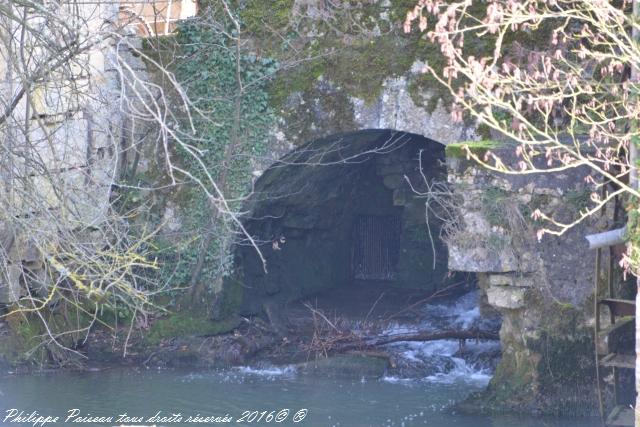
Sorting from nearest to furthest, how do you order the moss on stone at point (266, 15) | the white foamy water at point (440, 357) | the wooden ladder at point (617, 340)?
the wooden ladder at point (617, 340) → the white foamy water at point (440, 357) → the moss on stone at point (266, 15)

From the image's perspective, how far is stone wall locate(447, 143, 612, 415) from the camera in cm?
821

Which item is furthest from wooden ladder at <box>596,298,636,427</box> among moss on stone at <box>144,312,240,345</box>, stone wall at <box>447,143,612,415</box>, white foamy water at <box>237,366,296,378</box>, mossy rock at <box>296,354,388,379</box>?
moss on stone at <box>144,312,240,345</box>

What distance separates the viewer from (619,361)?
726 centimetres

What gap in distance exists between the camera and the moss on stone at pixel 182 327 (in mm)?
10328

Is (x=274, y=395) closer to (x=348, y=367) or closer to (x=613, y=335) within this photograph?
(x=348, y=367)

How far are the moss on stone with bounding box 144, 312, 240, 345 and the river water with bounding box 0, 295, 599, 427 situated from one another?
52cm

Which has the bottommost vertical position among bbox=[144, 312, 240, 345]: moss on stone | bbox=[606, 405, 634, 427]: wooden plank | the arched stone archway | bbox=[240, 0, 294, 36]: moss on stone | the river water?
the river water

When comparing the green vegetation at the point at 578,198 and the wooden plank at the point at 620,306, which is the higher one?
the green vegetation at the point at 578,198

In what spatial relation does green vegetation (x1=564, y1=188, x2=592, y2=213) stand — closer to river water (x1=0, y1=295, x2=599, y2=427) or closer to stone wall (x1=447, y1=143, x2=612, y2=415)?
stone wall (x1=447, y1=143, x2=612, y2=415)

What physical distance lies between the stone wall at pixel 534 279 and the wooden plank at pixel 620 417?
84 cm

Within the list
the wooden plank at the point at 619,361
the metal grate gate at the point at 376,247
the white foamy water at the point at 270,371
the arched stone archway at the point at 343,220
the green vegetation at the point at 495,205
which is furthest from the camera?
the metal grate gate at the point at 376,247

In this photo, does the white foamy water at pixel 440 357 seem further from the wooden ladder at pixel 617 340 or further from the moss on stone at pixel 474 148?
the moss on stone at pixel 474 148

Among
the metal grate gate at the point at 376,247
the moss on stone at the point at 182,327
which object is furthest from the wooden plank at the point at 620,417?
the metal grate gate at the point at 376,247

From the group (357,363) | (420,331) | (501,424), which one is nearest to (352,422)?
(501,424)
